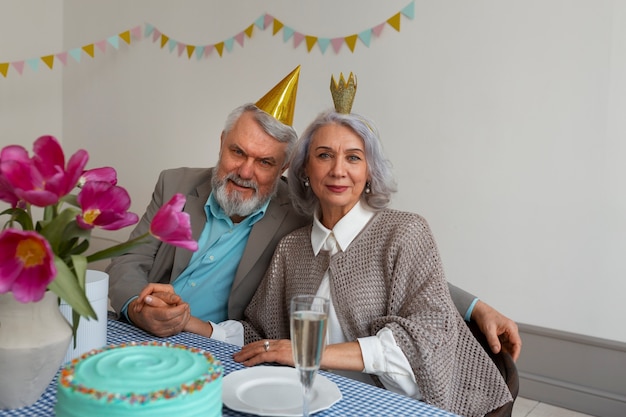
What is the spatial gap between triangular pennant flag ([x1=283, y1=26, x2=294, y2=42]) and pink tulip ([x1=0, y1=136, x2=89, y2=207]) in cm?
265

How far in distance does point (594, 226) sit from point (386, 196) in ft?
4.27

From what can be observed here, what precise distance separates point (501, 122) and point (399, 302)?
1.50 meters

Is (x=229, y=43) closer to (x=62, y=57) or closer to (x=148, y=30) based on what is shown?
(x=148, y=30)

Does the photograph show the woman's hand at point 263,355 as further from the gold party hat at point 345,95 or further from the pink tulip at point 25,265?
the gold party hat at point 345,95

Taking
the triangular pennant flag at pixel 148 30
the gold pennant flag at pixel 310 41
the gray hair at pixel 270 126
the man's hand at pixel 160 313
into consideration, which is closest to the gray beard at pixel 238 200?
the gray hair at pixel 270 126

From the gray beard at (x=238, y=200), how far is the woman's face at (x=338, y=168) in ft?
1.06

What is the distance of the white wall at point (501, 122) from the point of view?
8.36 ft

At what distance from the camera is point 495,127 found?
2.74 meters

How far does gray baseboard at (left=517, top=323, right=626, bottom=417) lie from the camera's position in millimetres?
2625

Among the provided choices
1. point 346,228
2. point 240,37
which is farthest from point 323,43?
point 346,228

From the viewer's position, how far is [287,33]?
3377mm

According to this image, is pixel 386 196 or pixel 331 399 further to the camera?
pixel 386 196

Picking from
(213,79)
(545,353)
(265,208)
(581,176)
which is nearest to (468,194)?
(581,176)

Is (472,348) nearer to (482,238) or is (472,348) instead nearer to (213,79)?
(482,238)
